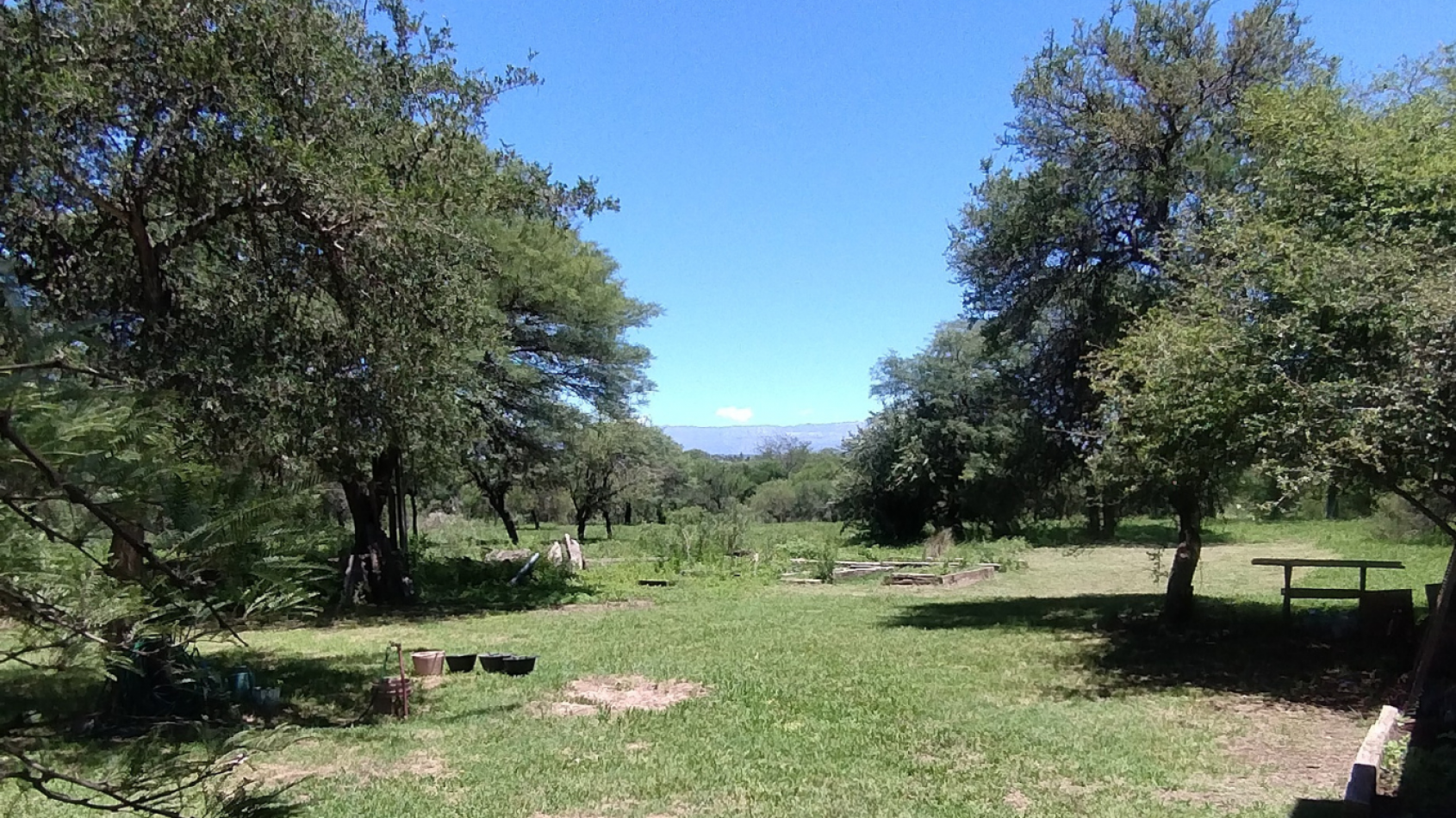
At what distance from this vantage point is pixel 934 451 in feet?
101

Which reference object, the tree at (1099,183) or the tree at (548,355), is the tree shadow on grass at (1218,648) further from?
the tree at (548,355)

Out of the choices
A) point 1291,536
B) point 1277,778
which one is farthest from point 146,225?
point 1291,536

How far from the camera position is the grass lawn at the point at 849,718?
598 cm

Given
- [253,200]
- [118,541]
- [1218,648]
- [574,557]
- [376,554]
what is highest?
[253,200]

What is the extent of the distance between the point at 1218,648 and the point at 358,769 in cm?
992

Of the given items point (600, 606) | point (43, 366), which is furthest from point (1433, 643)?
point (600, 606)

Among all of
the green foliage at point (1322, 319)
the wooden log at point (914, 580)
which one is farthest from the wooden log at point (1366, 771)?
the wooden log at point (914, 580)

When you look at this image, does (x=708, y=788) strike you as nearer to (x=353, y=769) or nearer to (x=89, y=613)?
(x=353, y=769)

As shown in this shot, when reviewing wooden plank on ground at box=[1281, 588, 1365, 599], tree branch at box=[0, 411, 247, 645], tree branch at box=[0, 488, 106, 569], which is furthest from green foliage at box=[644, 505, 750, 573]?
tree branch at box=[0, 411, 247, 645]

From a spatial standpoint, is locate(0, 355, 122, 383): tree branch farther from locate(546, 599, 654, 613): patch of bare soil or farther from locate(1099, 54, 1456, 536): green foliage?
locate(546, 599, 654, 613): patch of bare soil

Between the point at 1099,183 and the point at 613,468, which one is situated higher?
the point at 1099,183

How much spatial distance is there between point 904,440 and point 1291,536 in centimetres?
1251

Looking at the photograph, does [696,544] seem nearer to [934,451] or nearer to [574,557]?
[574,557]

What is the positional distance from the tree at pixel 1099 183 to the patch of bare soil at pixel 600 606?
309 inches
